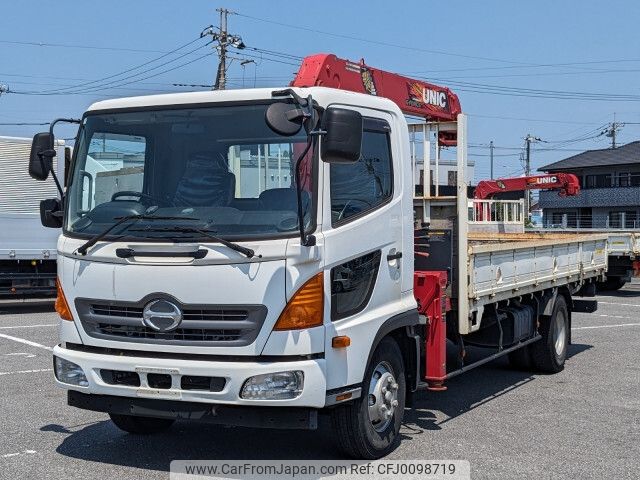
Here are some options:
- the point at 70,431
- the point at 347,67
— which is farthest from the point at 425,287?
the point at 70,431

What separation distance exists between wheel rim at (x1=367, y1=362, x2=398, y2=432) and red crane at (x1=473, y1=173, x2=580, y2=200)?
2146cm

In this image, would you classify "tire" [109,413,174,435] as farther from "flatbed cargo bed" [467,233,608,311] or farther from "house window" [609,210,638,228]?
"house window" [609,210,638,228]

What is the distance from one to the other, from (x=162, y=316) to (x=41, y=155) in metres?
1.62

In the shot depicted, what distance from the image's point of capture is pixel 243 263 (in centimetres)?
524

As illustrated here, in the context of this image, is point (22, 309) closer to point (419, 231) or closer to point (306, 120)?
point (419, 231)

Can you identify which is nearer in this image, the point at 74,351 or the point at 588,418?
the point at 74,351

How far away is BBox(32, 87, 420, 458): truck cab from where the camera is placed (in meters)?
5.26

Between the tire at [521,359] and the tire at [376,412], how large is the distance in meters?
3.76

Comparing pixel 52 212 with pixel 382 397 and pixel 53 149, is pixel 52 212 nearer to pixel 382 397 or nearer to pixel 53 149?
pixel 53 149

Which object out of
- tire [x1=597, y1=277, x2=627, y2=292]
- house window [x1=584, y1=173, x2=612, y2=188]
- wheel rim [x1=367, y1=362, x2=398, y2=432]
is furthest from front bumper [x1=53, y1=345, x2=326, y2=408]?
house window [x1=584, y1=173, x2=612, y2=188]

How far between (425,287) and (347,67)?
194 cm

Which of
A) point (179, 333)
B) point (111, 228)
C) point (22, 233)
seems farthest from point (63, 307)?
point (22, 233)

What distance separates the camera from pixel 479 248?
765 centimetres

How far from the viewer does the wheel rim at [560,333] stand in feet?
32.3
